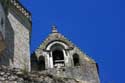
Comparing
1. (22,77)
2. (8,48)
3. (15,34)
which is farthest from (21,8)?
(22,77)

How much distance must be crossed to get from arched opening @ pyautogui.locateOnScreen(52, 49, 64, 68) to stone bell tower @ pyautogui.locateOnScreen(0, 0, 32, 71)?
3.21m

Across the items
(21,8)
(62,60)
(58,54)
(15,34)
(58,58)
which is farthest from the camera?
(58,54)

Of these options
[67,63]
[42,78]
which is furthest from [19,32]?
[42,78]

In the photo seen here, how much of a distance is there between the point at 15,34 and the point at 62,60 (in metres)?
4.89

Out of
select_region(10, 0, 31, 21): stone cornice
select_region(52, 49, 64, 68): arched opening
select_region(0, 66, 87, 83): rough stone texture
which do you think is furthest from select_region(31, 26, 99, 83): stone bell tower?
select_region(0, 66, 87, 83): rough stone texture

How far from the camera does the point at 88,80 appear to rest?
76.9 feet

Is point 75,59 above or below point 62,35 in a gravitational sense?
below

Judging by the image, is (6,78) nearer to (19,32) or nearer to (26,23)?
(19,32)

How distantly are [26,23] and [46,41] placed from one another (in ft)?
9.56

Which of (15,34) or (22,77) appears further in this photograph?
(15,34)

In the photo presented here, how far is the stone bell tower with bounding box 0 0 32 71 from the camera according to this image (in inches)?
764

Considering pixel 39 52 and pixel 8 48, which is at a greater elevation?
pixel 39 52

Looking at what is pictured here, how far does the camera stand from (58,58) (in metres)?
26.0

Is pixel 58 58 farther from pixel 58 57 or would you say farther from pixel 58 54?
pixel 58 54
